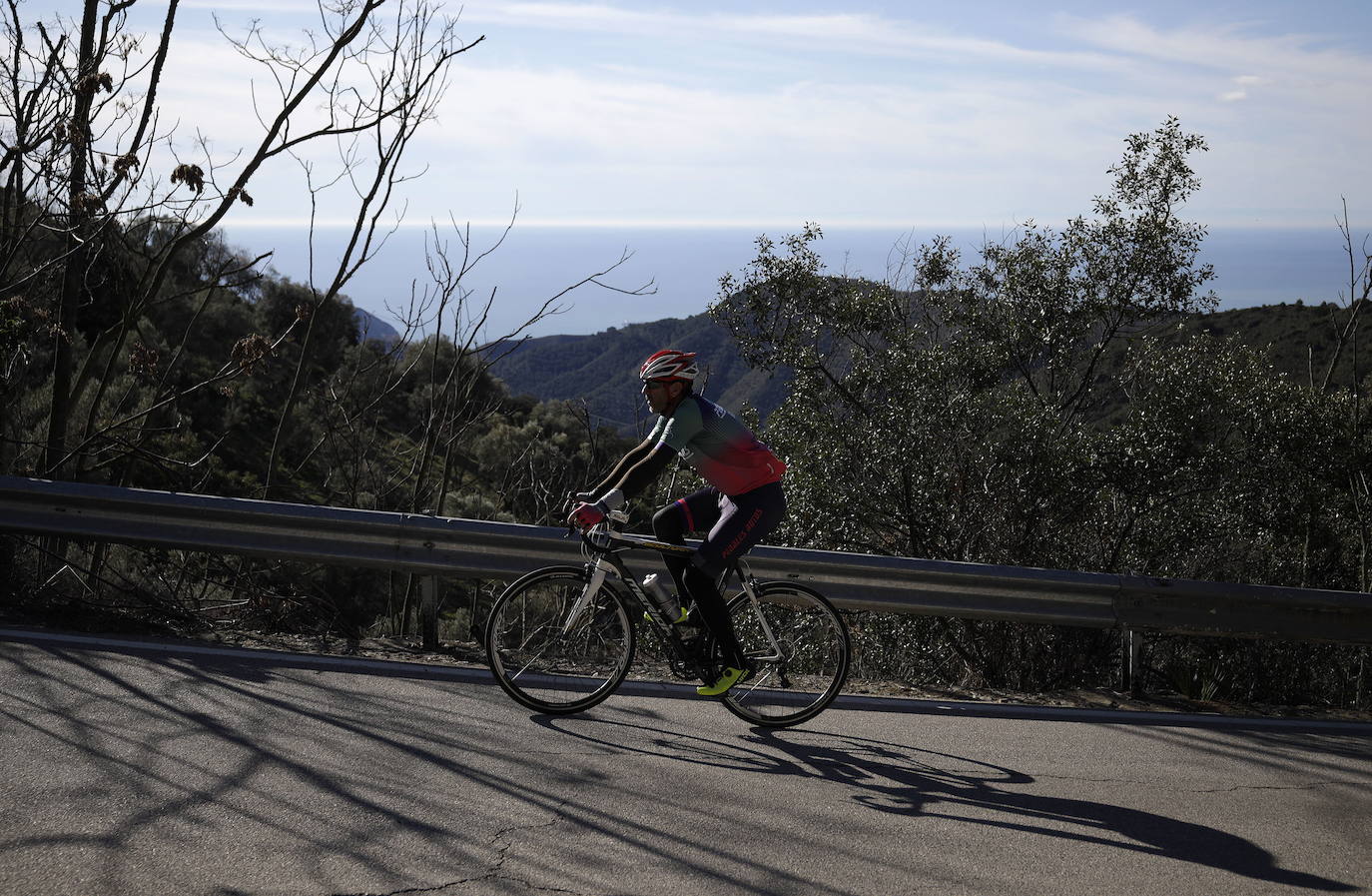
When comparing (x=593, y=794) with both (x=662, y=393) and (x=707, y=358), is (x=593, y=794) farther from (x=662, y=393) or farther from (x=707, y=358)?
(x=707, y=358)

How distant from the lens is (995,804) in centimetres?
470

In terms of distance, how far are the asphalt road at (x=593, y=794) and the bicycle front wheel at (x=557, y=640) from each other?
13cm

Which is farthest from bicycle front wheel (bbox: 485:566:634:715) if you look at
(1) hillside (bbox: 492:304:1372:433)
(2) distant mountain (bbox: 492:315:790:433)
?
(2) distant mountain (bbox: 492:315:790:433)

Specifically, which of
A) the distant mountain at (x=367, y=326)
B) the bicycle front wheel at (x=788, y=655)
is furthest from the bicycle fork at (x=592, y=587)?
the distant mountain at (x=367, y=326)

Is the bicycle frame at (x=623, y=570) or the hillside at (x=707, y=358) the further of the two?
the hillside at (x=707, y=358)

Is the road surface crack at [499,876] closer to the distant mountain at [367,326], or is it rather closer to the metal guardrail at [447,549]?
the metal guardrail at [447,549]

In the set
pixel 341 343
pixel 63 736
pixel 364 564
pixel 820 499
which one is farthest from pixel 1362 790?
pixel 341 343

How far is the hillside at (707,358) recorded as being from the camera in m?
20.6

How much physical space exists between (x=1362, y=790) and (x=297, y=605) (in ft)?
19.2

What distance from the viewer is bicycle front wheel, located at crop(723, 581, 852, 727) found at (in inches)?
226

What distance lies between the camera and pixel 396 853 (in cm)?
377

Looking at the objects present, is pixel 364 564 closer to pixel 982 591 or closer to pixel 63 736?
pixel 63 736

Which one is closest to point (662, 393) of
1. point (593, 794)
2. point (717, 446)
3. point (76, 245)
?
point (717, 446)

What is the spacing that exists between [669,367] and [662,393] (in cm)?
15
